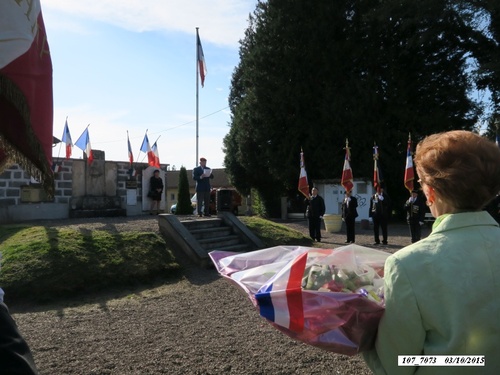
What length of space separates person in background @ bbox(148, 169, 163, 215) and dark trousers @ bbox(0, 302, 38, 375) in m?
18.6

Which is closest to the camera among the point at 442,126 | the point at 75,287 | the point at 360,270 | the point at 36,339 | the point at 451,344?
the point at 451,344

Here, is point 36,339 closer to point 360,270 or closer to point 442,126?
point 360,270

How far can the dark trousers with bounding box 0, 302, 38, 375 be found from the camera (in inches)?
51.0

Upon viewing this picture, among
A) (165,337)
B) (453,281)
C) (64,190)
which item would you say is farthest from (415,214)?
(453,281)

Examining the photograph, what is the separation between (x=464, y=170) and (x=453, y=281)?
401 mm

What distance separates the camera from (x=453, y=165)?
6.13 ft

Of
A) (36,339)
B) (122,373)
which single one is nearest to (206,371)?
(122,373)

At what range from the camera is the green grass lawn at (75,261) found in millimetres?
8484

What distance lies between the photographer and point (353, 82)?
24.7 metres

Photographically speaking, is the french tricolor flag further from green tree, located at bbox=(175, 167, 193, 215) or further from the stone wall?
green tree, located at bbox=(175, 167, 193, 215)

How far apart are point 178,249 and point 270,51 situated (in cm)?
1851

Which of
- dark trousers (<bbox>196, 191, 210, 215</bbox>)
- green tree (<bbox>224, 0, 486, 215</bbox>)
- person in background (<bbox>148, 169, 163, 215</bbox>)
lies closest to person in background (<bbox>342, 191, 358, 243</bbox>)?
dark trousers (<bbox>196, 191, 210, 215</bbox>)

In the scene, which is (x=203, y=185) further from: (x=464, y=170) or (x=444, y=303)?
(x=444, y=303)

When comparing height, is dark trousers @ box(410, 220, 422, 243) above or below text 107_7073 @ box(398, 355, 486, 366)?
below
